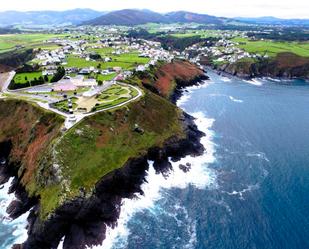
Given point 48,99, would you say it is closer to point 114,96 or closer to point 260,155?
point 114,96

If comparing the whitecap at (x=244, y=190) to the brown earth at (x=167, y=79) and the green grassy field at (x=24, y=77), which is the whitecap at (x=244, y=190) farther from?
the green grassy field at (x=24, y=77)

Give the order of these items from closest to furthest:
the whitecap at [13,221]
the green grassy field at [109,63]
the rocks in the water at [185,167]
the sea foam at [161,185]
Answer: the sea foam at [161,185]
the whitecap at [13,221]
the rocks in the water at [185,167]
the green grassy field at [109,63]

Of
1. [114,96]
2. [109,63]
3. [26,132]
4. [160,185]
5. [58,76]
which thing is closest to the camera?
[160,185]

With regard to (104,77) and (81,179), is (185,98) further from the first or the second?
(81,179)

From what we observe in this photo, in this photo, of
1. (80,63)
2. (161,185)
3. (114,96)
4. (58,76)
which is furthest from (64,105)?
(80,63)

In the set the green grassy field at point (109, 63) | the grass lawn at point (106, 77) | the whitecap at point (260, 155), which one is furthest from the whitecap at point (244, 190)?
the green grassy field at point (109, 63)

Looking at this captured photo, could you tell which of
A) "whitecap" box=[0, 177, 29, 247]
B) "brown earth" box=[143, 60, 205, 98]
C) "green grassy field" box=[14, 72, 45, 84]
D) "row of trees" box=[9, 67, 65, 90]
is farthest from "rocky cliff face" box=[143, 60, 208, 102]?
"whitecap" box=[0, 177, 29, 247]

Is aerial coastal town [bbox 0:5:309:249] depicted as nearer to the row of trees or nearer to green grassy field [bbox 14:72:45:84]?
the row of trees

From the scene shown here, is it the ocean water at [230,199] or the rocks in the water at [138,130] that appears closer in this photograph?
the ocean water at [230,199]

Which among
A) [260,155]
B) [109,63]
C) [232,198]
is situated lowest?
[109,63]
